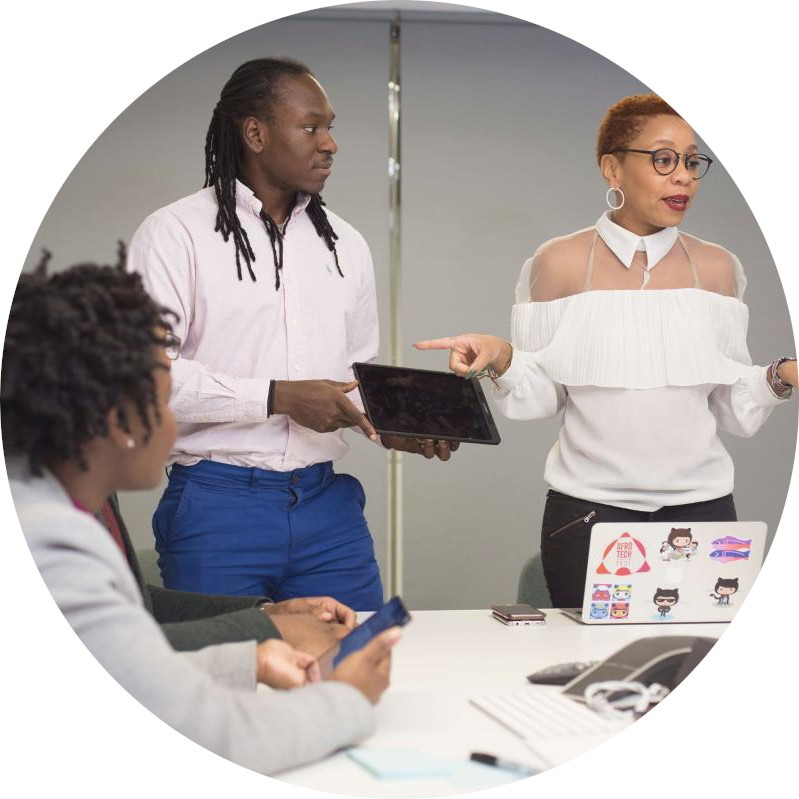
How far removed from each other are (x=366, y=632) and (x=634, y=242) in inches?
30.5

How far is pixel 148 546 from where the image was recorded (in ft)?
5.14

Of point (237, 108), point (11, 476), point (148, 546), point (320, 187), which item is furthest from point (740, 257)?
point (11, 476)

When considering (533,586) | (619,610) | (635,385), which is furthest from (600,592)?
(635,385)

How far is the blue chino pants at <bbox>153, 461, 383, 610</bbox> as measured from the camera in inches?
59.4

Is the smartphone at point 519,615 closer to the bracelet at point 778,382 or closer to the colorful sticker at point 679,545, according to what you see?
the colorful sticker at point 679,545

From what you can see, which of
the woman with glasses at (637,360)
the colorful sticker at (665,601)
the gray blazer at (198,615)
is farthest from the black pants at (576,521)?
the gray blazer at (198,615)

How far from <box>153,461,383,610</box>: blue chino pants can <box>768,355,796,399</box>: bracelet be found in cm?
67

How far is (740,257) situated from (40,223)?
3.35ft

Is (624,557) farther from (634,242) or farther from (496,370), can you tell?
(634,242)

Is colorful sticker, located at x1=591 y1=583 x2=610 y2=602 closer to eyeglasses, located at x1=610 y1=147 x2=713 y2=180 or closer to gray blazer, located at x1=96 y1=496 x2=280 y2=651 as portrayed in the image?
gray blazer, located at x1=96 y1=496 x2=280 y2=651

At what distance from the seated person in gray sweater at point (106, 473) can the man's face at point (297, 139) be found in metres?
0.45

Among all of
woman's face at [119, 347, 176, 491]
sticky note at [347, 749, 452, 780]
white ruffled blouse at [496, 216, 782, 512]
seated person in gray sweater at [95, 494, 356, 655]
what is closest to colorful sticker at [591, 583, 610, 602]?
white ruffled blouse at [496, 216, 782, 512]

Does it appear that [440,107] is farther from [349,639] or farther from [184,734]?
[184,734]

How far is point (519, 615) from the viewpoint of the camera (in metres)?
1.57
